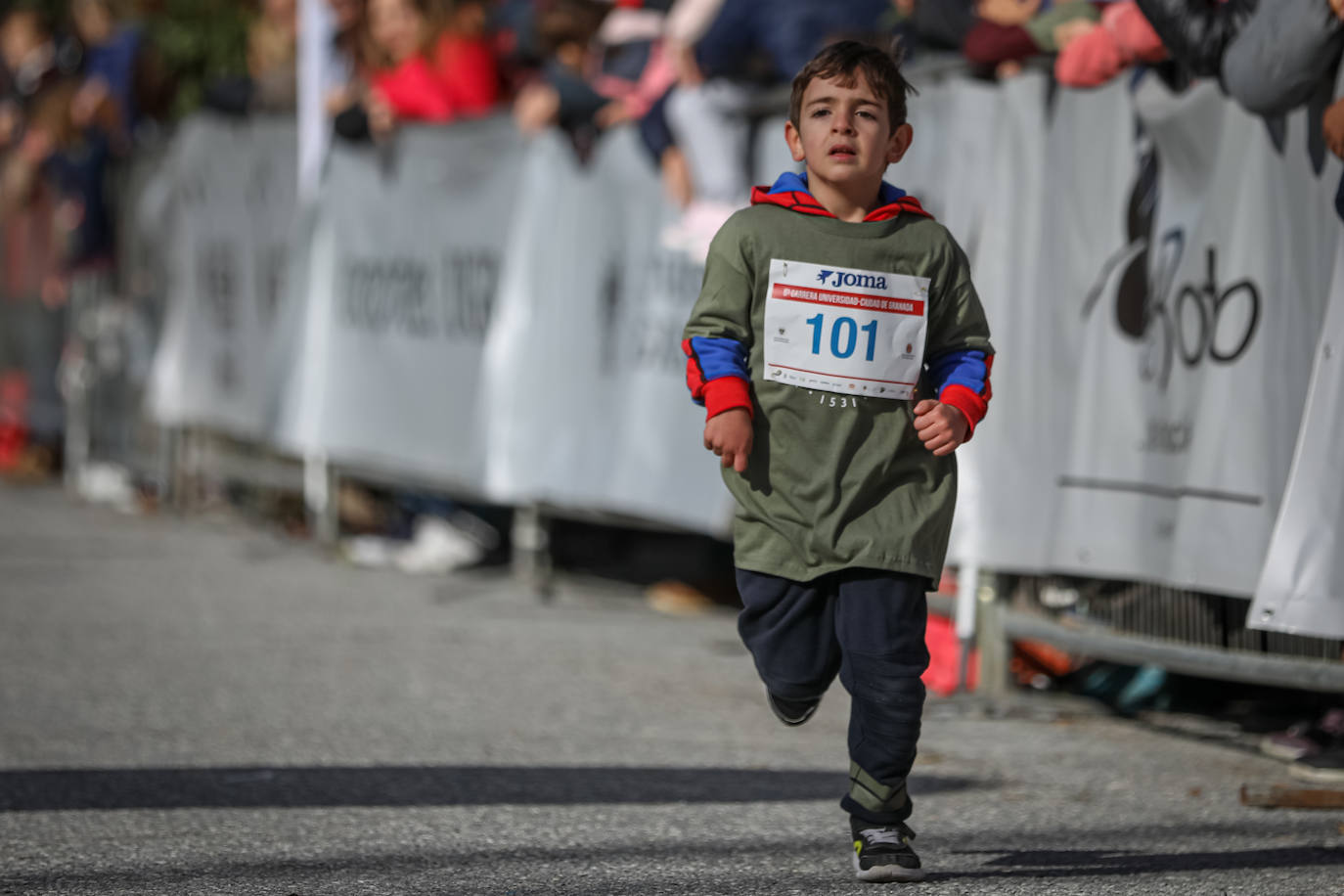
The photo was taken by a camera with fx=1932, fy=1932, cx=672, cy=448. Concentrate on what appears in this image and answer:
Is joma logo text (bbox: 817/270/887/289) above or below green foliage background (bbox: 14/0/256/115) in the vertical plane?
below

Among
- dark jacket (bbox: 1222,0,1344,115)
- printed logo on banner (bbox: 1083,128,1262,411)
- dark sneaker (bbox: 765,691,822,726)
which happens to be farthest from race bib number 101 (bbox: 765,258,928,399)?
printed logo on banner (bbox: 1083,128,1262,411)

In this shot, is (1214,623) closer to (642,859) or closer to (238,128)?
(642,859)

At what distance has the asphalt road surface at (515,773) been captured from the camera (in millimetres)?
3795

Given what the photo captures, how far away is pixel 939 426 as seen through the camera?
361 centimetres

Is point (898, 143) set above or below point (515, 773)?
above

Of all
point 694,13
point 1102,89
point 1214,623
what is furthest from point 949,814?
point 694,13

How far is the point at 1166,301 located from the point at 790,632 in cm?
207

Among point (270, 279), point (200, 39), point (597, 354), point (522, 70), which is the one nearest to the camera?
point (597, 354)

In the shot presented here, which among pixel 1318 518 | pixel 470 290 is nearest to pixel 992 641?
pixel 1318 518

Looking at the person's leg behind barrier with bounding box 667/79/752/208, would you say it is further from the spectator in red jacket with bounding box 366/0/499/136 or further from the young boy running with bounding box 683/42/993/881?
the young boy running with bounding box 683/42/993/881

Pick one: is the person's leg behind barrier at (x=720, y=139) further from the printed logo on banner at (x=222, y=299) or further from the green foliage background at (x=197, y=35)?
the green foliage background at (x=197, y=35)

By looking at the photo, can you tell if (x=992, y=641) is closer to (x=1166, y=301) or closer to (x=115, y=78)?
(x=1166, y=301)

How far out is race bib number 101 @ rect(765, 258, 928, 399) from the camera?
12.2 ft

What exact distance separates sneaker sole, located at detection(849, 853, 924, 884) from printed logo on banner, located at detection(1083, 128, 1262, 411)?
196 centimetres
